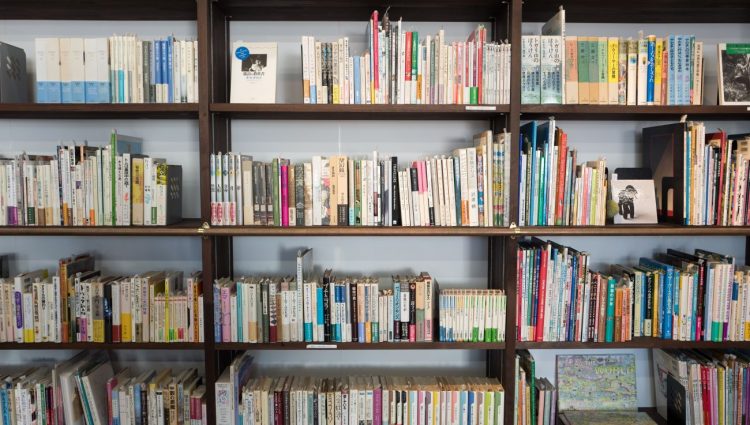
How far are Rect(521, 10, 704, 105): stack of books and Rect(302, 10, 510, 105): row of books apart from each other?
0.14 m

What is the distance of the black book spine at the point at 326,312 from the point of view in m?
1.84

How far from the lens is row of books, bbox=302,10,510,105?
1765 mm

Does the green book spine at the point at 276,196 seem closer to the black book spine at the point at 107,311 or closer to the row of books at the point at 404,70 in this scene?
the row of books at the point at 404,70

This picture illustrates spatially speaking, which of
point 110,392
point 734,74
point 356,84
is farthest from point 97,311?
point 734,74

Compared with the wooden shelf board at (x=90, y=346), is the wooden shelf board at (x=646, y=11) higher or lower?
higher

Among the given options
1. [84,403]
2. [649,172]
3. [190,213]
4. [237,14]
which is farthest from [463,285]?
[84,403]

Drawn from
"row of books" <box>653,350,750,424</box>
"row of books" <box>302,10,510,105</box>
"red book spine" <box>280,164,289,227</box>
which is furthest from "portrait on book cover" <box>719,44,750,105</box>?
"red book spine" <box>280,164,289,227</box>

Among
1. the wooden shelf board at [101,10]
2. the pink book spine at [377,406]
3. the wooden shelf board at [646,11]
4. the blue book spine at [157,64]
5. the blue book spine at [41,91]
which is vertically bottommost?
the pink book spine at [377,406]

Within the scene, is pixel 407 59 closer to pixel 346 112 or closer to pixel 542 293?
pixel 346 112

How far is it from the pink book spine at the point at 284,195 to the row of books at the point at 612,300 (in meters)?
0.91

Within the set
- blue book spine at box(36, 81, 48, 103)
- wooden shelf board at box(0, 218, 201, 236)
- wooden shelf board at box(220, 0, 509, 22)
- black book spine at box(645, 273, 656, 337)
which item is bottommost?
black book spine at box(645, 273, 656, 337)

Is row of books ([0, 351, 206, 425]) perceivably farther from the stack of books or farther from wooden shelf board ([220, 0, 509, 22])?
the stack of books

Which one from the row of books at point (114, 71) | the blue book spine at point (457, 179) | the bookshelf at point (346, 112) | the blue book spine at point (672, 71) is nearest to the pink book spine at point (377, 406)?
the bookshelf at point (346, 112)

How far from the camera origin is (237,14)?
198cm
